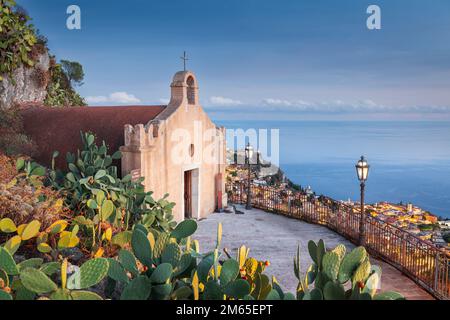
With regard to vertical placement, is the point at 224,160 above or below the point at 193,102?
below

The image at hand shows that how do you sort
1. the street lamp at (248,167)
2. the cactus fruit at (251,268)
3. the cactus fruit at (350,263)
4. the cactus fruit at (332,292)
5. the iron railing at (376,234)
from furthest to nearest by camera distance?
the street lamp at (248,167)
the iron railing at (376,234)
the cactus fruit at (251,268)
the cactus fruit at (350,263)
the cactus fruit at (332,292)

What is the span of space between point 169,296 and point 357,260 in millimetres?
1447

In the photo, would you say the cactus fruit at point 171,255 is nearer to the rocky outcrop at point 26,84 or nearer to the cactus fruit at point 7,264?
the cactus fruit at point 7,264

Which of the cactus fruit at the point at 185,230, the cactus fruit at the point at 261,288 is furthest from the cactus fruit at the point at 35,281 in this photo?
the cactus fruit at the point at 261,288

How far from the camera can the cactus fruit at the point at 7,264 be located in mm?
3473

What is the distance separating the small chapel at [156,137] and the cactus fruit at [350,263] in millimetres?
8647

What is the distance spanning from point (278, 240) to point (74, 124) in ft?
24.8

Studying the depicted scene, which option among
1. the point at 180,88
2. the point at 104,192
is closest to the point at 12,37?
the point at 180,88

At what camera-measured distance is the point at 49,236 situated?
6.27 m

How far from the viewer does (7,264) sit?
11.5 feet

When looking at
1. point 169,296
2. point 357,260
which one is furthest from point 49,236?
point 357,260

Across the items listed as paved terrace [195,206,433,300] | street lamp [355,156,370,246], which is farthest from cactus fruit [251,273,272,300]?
street lamp [355,156,370,246]
